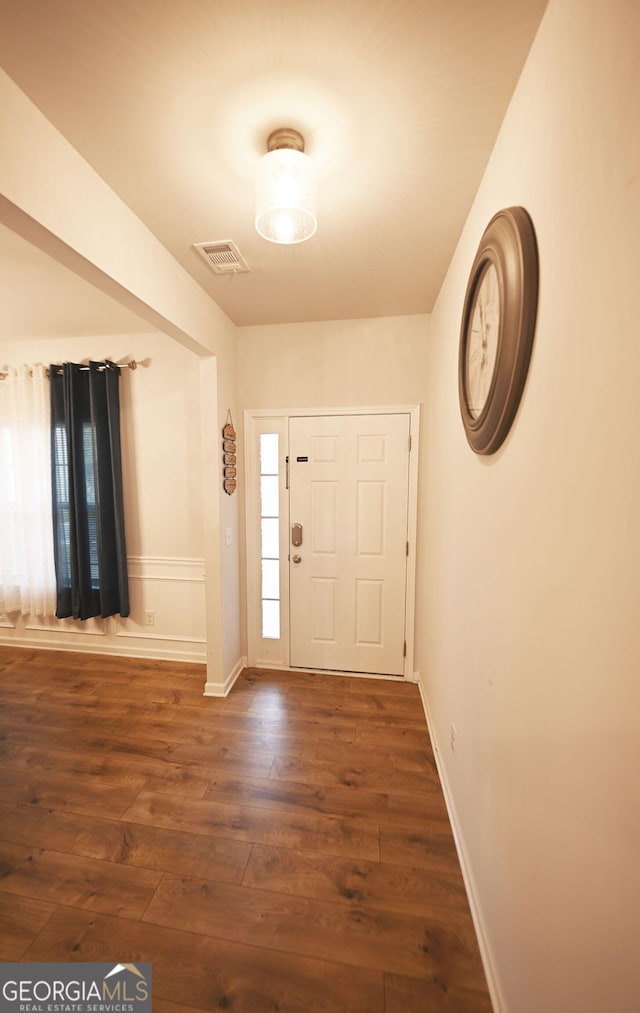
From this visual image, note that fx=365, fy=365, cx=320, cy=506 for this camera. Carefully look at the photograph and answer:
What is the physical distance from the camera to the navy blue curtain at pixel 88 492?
→ 283cm

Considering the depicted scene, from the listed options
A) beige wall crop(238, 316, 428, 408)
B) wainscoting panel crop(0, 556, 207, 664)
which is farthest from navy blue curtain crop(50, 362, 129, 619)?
beige wall crop(238, 316, 428, 408)

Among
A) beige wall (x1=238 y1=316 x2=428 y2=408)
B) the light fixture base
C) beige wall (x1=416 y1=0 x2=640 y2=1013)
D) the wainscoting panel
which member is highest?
the light fixture base

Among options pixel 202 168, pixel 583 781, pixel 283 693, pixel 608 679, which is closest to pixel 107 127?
pixel 202 168

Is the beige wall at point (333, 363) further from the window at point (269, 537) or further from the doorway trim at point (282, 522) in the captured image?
the window at point (269, 537)

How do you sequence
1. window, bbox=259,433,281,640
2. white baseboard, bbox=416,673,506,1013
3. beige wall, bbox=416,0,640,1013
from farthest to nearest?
window, bbox=259,433,281,640, white baseboard, bbox=416,673,506,1013, beige wall, bbox=416,0,640,1013

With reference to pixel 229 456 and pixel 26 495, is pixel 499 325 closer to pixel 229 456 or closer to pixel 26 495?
pixel 229 456

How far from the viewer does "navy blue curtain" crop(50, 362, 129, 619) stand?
9.27ft

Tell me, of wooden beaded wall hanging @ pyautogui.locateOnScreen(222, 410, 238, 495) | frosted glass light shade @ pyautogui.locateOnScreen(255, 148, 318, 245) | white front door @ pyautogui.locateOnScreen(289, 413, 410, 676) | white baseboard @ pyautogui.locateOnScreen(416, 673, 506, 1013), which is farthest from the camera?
white front door @ pyautogui.locateOnScreen(289, 413, 410, 676)

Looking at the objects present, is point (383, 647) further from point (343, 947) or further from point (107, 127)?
point (107, 127)

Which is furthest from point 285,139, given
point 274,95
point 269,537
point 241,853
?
point 241,853

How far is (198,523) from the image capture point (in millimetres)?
2932

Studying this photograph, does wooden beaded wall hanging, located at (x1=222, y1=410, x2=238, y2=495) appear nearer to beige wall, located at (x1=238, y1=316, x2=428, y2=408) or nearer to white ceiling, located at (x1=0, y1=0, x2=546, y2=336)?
beige wall, located at (x1=238, y1=316, x2=428, y2=408)

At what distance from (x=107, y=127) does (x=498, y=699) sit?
7.09 ft

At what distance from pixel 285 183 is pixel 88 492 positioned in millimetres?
2635
